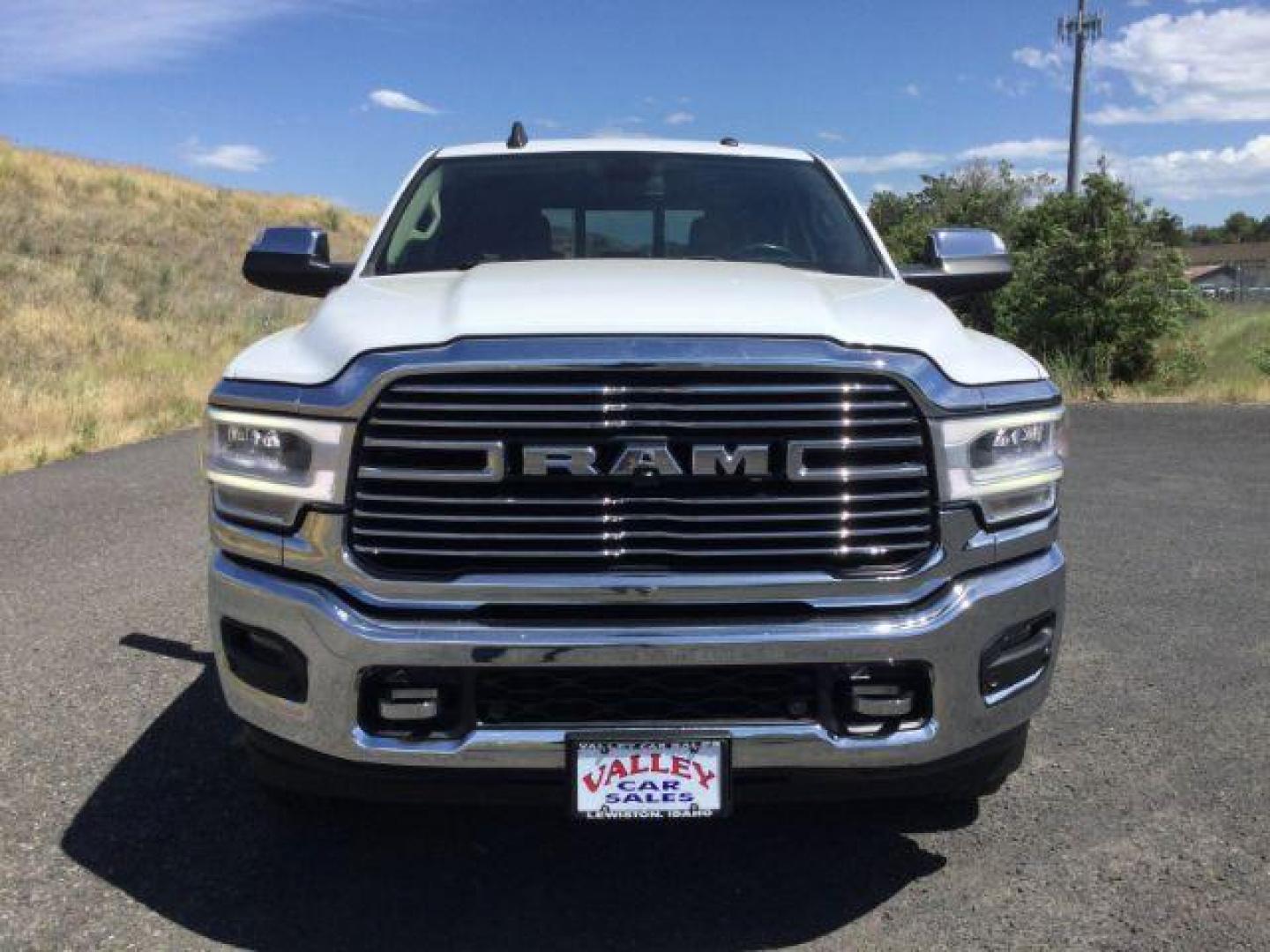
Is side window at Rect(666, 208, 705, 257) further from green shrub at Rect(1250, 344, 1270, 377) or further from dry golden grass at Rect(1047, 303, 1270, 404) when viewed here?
green shrub at Rect(1250, 344, 1270, 377)

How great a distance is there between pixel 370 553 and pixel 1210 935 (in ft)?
6.91

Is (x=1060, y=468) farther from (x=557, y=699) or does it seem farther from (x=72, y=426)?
(x=72, y=426)

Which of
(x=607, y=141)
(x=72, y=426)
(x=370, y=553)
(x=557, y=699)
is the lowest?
(x=72, y=426)

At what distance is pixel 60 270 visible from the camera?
83.9ft

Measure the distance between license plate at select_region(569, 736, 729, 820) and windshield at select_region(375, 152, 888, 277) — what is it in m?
2.00

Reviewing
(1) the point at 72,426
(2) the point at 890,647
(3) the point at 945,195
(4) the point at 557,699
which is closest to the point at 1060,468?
(2) the point at 890,647

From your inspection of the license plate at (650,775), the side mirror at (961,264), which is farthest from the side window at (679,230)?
the license plate at (650,775)

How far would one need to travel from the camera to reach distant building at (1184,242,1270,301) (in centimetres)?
5726

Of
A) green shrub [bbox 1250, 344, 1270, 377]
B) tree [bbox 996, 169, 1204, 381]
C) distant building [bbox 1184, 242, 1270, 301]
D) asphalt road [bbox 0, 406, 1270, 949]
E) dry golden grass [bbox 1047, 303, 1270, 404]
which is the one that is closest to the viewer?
asphalt road [bbox 0, 406, 1270, 949]

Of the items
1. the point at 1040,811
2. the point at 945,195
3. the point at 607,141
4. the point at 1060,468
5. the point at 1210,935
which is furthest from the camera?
the point at 945,195

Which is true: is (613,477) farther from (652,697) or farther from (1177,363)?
(1177,363)

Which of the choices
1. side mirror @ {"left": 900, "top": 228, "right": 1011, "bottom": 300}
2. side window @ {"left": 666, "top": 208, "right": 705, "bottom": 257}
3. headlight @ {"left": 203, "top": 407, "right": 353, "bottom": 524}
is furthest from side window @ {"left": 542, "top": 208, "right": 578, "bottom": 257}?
headlight @ {"left": 203, "top": 407, "right": 353, "bottom": 524}

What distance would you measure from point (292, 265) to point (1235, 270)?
8173 centimetres

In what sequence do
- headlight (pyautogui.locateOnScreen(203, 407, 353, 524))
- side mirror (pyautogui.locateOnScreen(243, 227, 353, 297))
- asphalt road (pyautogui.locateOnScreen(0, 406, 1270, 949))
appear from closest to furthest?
headlight (pyautogui.locateOnScreen(203, 407, 353, 524))
asphalt road (pyautogui.locateOnScreen(0, 406, 1270, 949))
side mirror (pyautogui.locateOnScreen(243, 227, 353, 297))
